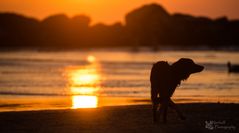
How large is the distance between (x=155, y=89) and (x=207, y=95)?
1306cm

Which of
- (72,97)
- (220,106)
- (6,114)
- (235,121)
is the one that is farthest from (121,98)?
(235,121)

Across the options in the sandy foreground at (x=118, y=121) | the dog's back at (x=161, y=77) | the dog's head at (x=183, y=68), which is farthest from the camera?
the dog's head at (x=183, y=68)

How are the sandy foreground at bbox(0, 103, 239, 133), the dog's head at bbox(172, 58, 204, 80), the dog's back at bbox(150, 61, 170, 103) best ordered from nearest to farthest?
the sandy foreground at bbox(0, 103, 239, 133) < the dog's back at bbox(150, 61, 170, 103) < the dog's head at bbox(172, 58, 204, 80)

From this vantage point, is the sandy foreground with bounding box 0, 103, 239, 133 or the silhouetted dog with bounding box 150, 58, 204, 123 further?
the silhouetted dog with bounding box 150, 58, 204, 123

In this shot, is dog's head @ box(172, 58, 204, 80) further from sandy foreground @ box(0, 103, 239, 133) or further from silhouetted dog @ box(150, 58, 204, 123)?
sandy foreground @ box(0, 103, 239, 133)

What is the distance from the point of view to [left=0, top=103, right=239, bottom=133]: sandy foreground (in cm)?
1438

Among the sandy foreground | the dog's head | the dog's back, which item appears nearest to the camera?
the sandy foreground

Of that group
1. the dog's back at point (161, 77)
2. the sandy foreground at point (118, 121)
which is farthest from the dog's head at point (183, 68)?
the sandy foreground at point (118, 121)

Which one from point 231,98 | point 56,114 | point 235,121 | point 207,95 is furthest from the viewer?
point 207,95

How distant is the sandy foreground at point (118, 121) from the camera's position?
14.4m

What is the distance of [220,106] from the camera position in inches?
763

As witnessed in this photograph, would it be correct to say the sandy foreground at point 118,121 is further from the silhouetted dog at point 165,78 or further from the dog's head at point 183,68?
the dog's head at point 183,68

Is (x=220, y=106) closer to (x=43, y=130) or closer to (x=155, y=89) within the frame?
(x=155, y=89)

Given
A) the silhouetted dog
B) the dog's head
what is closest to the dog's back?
the silhouetted dog
